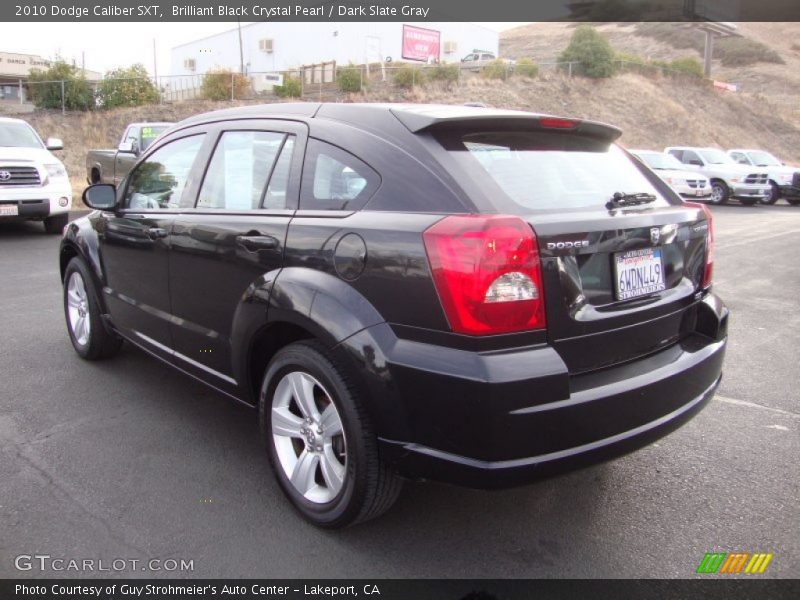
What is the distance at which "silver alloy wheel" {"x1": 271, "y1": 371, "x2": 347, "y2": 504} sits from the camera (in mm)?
2768

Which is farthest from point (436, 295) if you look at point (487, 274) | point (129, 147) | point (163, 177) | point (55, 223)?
point (129, 147)

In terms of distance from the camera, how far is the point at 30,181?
34.3ft

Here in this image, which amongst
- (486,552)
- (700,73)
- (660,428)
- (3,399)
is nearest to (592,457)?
(660,428)

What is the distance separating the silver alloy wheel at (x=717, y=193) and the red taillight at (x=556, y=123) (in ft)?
66.1

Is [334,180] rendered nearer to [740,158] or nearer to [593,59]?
[740,158]

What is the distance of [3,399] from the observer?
4.18 m

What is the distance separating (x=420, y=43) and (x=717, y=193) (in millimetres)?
31976

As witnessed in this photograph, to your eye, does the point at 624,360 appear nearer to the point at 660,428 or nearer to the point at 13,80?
the point at 660,428

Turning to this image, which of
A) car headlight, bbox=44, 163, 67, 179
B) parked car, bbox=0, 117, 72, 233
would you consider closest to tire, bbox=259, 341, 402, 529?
parked car, bbox=0, 117, 72, 233

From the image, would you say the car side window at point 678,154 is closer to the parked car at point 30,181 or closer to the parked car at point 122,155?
the parked car at point 122,155

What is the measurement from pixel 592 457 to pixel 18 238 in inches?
432

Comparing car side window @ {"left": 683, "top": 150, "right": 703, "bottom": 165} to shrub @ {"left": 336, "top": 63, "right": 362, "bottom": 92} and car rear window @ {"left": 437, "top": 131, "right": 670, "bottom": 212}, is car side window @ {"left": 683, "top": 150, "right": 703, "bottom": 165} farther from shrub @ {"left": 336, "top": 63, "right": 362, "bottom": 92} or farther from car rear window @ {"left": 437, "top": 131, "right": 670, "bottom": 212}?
car rear window @ {"left": 437, "top": 131, "right": 670, "bottom": 212}

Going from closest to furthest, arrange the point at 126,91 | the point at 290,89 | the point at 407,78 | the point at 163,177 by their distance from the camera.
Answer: the point at 163,177 < the point at 126,91 < the point at 290,89 < the point at 407,78

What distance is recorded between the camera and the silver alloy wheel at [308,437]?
109 inches
